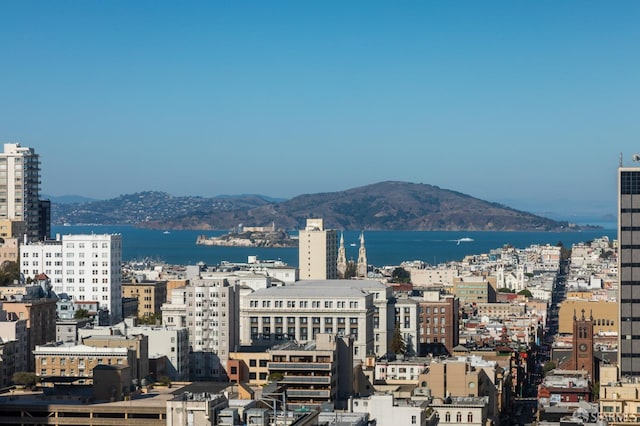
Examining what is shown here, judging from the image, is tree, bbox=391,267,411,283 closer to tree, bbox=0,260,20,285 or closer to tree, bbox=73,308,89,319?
tree, bbox=0,260,20,285

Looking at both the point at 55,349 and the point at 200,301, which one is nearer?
the point at 55,349

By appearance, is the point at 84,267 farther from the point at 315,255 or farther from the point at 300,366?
the point at 300,366

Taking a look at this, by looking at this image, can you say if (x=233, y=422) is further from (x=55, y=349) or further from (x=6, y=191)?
(x=6, y=191)

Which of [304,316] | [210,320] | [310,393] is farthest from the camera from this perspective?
[304,316]

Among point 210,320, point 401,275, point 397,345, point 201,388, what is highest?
point 210,320

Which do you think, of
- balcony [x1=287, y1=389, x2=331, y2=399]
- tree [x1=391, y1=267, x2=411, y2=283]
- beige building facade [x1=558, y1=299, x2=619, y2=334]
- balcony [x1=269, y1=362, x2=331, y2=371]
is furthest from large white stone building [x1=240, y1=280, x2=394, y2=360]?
tree [x1=391, y1=267, x2=411, y2=283]

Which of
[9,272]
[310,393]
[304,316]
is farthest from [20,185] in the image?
[310,393]

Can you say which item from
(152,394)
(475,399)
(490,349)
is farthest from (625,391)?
(490,349)
